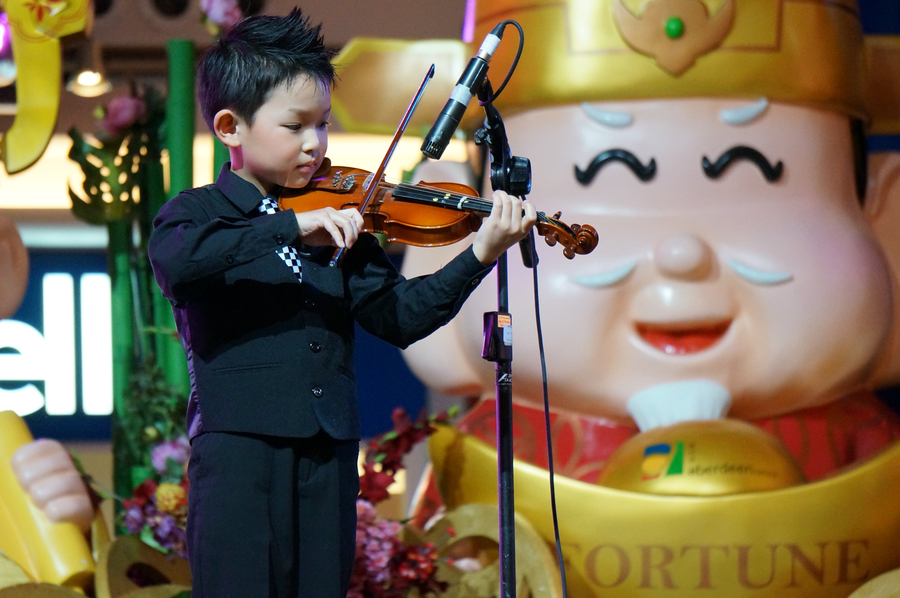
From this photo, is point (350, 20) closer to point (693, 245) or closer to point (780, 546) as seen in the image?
point (693, 245)

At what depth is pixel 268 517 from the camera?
3.88 feet

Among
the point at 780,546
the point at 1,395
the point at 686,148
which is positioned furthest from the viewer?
the point at 1,395

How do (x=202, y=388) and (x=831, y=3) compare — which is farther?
(x=831, y=3)

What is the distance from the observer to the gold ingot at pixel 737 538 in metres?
1.99

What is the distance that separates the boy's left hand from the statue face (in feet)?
3.12

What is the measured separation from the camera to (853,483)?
6.63 feet

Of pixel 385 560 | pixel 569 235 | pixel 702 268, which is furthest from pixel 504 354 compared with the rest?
pixel 702 268

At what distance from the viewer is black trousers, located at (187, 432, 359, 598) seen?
3.83ft

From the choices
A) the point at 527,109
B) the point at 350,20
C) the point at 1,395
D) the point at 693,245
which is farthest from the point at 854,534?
the point at 1,395

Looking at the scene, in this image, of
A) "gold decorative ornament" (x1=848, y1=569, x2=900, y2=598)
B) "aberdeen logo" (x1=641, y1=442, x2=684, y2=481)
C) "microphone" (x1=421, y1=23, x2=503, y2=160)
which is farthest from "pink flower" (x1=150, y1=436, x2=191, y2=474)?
"gold decorative ornament" (x1=848, y1=569, x2=900, y2=598)

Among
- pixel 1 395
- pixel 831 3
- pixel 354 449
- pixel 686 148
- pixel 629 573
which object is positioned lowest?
pixel 1 395

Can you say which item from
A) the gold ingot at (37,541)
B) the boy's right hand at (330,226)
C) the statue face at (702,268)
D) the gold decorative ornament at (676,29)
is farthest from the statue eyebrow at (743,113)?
the gold ingot at (37,541)

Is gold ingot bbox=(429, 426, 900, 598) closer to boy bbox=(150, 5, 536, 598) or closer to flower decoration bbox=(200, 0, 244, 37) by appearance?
boy bbox=(150, 5, 536, 598)

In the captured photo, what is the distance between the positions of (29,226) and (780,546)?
264cm
